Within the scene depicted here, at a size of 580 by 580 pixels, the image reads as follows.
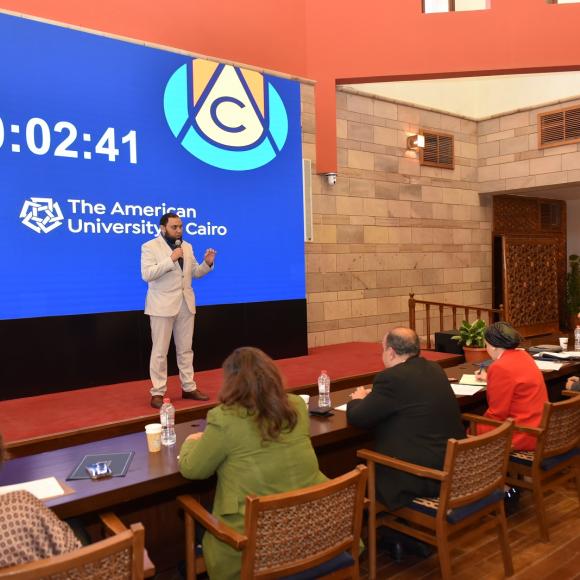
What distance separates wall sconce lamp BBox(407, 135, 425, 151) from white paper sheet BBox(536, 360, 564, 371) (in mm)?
5121

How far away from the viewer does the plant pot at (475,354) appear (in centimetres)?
595

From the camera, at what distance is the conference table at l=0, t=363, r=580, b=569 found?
6.04ft

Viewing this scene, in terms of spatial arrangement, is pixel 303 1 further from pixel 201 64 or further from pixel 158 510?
pixel 158 510

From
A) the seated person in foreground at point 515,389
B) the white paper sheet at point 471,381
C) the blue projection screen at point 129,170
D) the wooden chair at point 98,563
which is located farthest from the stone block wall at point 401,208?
the wooden chair at point 98,563

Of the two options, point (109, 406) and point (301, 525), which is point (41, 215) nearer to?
point (109, 406)

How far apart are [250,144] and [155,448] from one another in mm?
4346

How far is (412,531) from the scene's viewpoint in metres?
2.39

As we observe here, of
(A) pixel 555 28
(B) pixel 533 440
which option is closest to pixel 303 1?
(A) pixel 555 28

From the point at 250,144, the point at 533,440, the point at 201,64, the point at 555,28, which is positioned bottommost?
the point at 533,440

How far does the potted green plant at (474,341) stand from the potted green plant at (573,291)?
17.4 ft

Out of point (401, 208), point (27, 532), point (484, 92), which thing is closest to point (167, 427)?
point (27, 532)

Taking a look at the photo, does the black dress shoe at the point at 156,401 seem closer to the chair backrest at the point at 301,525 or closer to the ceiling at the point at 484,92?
the chair backrest at the point at 301,525

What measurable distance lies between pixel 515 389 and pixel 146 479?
1.89m

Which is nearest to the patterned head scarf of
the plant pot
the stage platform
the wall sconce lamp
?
the stage platform
